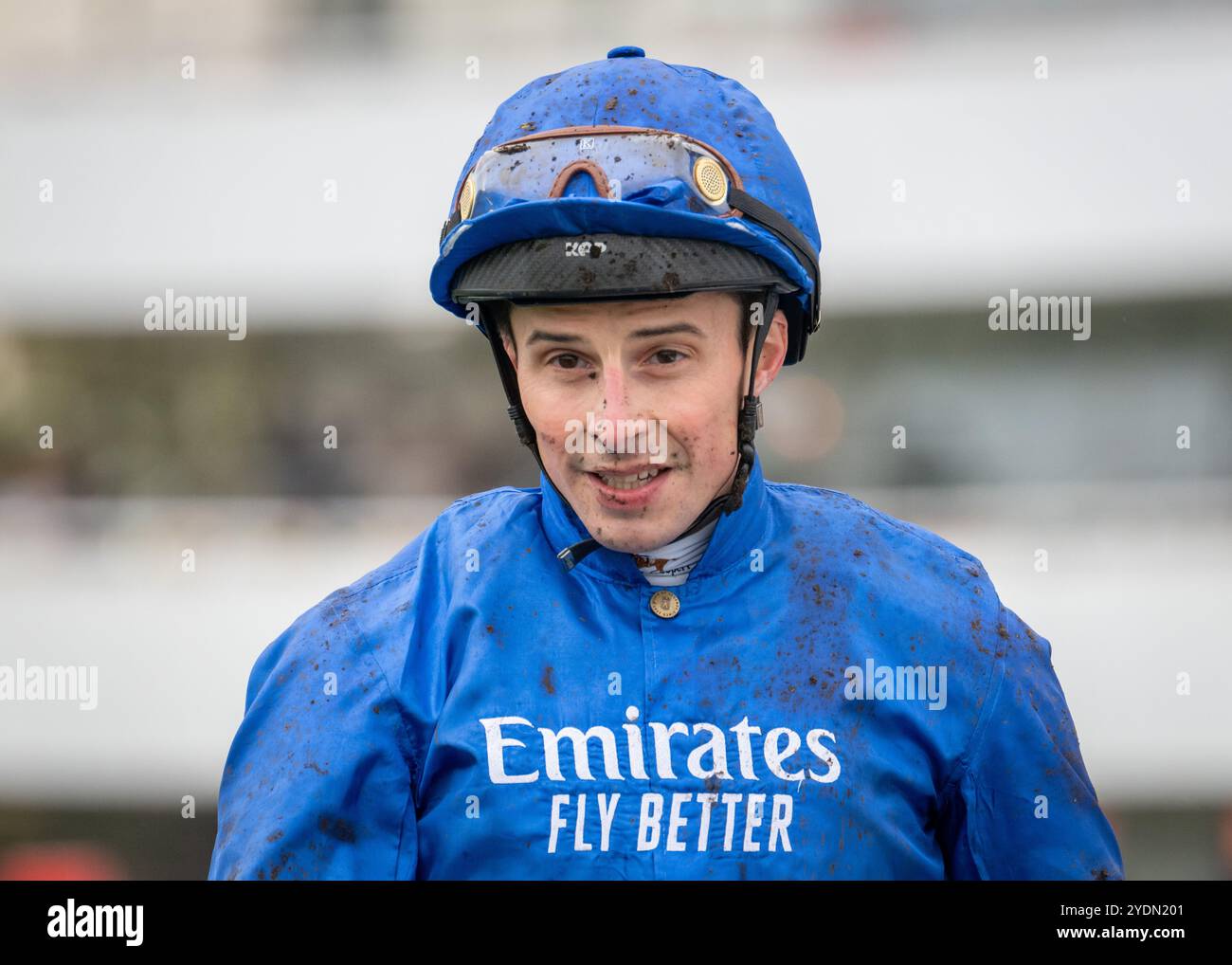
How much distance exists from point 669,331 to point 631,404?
14cm

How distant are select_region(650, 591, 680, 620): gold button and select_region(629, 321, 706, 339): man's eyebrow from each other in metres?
0.44

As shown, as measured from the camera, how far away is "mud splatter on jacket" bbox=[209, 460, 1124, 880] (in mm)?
1955

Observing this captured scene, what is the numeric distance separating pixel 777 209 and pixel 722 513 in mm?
543

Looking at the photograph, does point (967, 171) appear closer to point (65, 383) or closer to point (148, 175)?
point (148, 175)

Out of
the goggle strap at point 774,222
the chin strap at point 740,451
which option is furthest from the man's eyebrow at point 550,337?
the goggle strap at point 774,222

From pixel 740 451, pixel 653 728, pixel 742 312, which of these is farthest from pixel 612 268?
pixel 653 728

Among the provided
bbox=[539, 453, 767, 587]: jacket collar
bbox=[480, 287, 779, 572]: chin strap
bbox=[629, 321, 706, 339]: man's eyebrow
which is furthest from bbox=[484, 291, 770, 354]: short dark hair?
bbox=[539, 453, 767, 587]: jacket collar

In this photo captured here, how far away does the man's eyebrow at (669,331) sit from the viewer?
202cm

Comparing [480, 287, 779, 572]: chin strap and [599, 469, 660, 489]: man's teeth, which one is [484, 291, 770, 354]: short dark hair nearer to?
[480, 287, 779, 572]: chin strap

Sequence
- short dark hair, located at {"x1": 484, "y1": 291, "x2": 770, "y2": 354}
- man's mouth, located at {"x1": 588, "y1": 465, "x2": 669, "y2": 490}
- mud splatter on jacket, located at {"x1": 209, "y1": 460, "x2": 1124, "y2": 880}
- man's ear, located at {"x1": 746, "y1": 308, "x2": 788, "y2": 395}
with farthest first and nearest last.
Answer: man's ear, located at {"x1": 746, "y1": 308, "x2": 788, "y2": 395}, short dark hair, located at {"x1": 484, "y1": 291, "x2": 770, "y2": 354}, man's mouth, located at {"x1": 588, "y1": 465, "x2": 669, "y2": 490}, mud splatter on jacket, located at {"x1": 209, "y1": 460, "x2": 1124, "y2": 880}

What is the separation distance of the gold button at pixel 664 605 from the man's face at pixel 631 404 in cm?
9

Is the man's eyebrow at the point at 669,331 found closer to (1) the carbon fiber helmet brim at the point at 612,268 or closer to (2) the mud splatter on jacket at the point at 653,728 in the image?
(1) the carbon fiber helmet brim at the point at 612,268

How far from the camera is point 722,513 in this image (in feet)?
7.07
